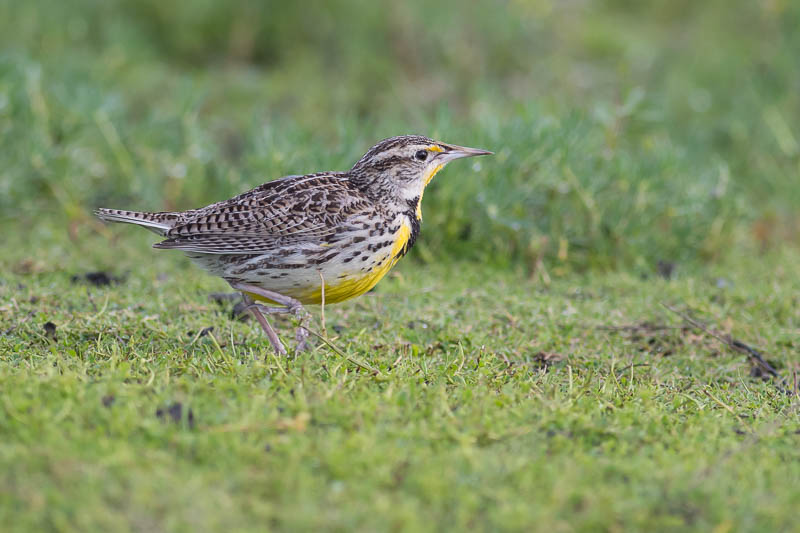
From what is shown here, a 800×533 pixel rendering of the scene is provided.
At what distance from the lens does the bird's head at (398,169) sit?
20.7 feet

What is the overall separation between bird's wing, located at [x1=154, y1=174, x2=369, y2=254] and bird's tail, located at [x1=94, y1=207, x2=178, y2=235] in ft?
0.20

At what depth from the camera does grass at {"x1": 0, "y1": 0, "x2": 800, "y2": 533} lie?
3906 millimetres

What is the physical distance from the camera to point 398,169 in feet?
20.9

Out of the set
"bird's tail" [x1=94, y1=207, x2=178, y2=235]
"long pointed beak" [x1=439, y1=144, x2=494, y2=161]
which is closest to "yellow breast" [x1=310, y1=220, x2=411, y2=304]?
"long pointed beak" [x1=439, y1=144, x2=494, y2=161]

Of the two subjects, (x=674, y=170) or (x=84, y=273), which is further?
(x=674, y=170)

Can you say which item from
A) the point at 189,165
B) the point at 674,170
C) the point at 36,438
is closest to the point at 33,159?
Result: the point at 189,165

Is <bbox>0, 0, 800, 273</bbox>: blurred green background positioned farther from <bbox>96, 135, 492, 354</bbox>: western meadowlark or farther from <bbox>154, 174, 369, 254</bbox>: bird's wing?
<bbox>154, 174, 369, 254</bbox>: bird's wing

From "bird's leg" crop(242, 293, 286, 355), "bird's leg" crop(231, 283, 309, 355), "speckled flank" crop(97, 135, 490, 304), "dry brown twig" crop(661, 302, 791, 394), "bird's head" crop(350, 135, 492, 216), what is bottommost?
"dry brown twig" crop(661, 302, 791, 394)

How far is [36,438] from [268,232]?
2.22 metres

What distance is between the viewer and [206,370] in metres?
5.14

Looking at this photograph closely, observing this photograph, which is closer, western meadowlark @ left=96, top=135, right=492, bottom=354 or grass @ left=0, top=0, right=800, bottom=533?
grass @ left=0, top=0, right=800, bottom=533

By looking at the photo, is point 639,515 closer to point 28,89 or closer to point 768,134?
point 28,89

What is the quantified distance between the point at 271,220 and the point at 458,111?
630 cm

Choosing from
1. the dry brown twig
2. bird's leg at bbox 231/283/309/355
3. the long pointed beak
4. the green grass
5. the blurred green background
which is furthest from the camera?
the blurred green background
